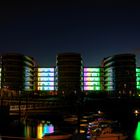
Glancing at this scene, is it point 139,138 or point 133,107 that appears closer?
point 139,138

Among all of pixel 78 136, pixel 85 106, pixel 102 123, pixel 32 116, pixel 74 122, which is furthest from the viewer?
pixel 85 106

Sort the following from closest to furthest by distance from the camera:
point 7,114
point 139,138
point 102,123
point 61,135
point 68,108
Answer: point 61,135 → point 139,138 → point 102,123 → point 7,114 → point 68,108

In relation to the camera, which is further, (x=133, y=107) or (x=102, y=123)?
(x=133, y=107)

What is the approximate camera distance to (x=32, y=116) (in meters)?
90.4

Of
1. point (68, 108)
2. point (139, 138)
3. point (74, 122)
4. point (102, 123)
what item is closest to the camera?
point (139, 138)

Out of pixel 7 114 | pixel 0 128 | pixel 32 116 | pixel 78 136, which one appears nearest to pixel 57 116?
pixel 32 116

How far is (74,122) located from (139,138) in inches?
1027

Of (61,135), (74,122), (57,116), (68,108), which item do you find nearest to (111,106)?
(68,108)

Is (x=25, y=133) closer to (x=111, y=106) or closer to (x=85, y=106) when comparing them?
(x=85, y=106)

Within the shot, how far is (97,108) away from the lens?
136 meters

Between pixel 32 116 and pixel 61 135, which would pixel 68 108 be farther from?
pixel 61 135

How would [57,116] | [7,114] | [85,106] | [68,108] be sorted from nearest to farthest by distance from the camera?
[7,114] < [57,116] < [68,108] < [85,106]

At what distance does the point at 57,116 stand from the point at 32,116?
8806 millimetres

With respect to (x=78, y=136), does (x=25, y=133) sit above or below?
below
